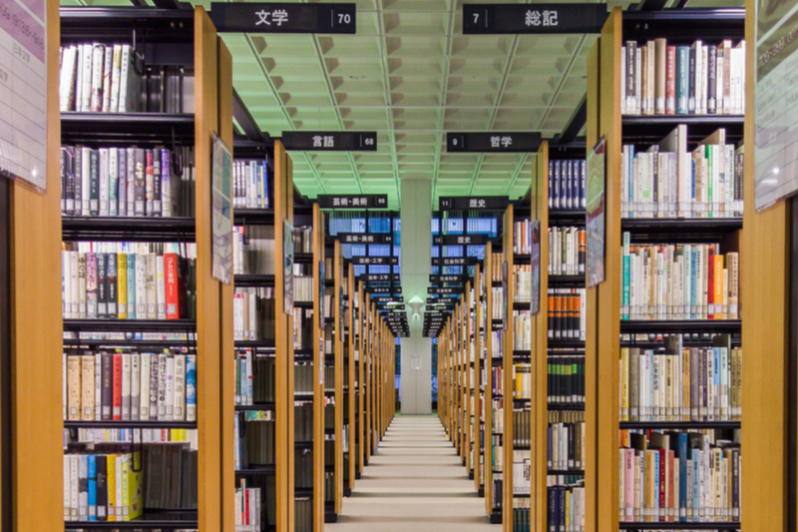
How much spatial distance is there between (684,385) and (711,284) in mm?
467

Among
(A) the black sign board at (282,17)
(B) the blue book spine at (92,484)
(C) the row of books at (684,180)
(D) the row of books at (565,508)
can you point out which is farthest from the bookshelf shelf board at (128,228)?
(D) the row of books at (565,508)

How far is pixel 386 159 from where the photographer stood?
510 inches

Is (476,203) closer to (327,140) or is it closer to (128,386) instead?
(327,140)

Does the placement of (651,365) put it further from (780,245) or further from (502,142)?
(502,142)

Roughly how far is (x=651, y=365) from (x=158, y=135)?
8.44 feet

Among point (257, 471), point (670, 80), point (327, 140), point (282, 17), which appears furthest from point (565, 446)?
point (327, 140)

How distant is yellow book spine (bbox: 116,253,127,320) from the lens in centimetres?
329

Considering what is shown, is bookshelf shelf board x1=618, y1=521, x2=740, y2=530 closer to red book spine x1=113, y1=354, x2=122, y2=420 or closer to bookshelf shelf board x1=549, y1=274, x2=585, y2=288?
bookshelf shelf board x1=549, y1=274, x2=585, y2=288

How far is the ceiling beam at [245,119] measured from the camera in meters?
4.57

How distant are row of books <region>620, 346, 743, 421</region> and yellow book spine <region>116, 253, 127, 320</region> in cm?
229

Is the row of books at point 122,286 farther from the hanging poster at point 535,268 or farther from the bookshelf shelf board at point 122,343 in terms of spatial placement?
the hanging poster at point 535,268

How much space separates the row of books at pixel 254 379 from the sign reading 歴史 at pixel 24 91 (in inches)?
126

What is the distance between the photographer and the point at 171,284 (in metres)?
3.30

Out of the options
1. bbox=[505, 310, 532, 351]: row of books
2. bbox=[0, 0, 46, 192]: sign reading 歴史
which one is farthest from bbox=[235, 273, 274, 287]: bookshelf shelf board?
bbox=[0, 0, 46, 192]: sign reading 歴史
